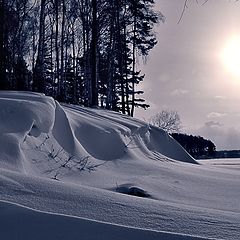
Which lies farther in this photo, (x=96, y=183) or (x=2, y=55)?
(x=2, y=55)

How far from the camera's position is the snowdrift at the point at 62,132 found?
21.5 feet

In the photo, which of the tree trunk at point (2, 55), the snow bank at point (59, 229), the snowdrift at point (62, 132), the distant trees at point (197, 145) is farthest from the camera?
the distant trees at point (197, 145)

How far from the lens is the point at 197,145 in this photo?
48.2 m

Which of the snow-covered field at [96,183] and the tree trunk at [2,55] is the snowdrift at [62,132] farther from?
the tree trunk at [2,55]

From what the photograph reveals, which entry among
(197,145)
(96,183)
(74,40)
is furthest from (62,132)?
(197,145)

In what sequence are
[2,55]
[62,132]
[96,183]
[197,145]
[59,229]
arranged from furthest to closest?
[197,145] → [2,55] → [62,132] → [96,183] → [59,229]

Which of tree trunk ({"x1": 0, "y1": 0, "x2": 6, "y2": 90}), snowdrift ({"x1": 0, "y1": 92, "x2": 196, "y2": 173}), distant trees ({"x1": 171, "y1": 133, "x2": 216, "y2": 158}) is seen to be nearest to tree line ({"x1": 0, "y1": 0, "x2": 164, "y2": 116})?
tree trunk ({"x1": 0, "y1": 0, "x2": 6, "y2": 90})

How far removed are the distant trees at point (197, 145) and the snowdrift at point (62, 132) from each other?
34.4 meters

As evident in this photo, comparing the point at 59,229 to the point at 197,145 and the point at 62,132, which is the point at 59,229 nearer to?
the point at 62,132

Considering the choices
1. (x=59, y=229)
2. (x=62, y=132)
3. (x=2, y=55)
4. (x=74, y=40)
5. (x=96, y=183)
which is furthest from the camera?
(x=74, y=40)

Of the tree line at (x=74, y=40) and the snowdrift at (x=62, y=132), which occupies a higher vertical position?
the tree line at (x=74, y=40)

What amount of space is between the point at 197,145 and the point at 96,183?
→ 42.4 meters

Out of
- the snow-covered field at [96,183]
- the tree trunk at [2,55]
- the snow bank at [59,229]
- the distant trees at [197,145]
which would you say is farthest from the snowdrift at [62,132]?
the distant trees at [197,145]

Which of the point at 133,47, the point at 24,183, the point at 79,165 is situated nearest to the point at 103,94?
the point at 133,47
